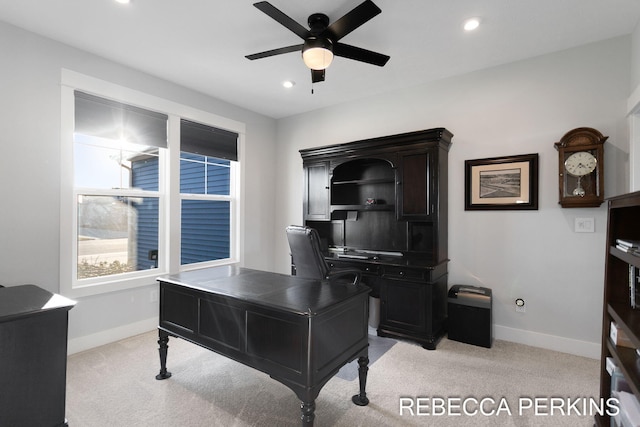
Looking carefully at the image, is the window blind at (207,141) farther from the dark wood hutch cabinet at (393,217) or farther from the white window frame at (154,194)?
the dark wood hutch cabinet at (393,217)

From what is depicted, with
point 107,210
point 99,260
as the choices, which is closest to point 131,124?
point 107,210

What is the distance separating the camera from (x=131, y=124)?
10.9ft

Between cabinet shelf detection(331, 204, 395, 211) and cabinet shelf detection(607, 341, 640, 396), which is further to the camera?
cabinet shelf detection(331, 204, 395, 211)

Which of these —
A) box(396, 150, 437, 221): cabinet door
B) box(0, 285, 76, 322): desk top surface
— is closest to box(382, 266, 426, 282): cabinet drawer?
box(396, 150, 437, 221): cabinet door

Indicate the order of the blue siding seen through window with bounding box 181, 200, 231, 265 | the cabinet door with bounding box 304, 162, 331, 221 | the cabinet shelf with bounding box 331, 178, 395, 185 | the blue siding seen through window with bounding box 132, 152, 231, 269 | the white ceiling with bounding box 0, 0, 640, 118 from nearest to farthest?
the white ceiling with bounding box 0, 0, 640, 118, the blue siding seen through window with bounding box 132, 152, 231, 269, the cabinet shelf with bounding box 331, 178, 395, 185, the blue siding seen through window with bounding box 181, 200, 231, 265, the cabinet door with bounding box 304, 162, 331, 221

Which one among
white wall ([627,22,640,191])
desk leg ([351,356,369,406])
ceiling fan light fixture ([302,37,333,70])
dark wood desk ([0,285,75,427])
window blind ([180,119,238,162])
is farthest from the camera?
window blind ([180,119,238,162])

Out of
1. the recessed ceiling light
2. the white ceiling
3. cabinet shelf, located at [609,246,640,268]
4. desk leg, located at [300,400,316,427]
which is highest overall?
the white ceiling

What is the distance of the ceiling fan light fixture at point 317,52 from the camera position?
2174 millimetres

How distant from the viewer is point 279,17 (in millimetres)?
1953

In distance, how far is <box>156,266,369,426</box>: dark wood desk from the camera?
1606mm

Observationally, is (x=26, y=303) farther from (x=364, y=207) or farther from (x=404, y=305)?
(x=364, y=207)

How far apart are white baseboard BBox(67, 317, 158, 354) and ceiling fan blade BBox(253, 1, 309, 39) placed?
10.6 feet

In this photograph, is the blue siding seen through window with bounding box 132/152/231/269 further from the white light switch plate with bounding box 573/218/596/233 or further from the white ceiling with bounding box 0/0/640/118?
the white light switch plate with bounding box 573/218/596/233

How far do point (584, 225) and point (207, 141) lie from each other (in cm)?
420
